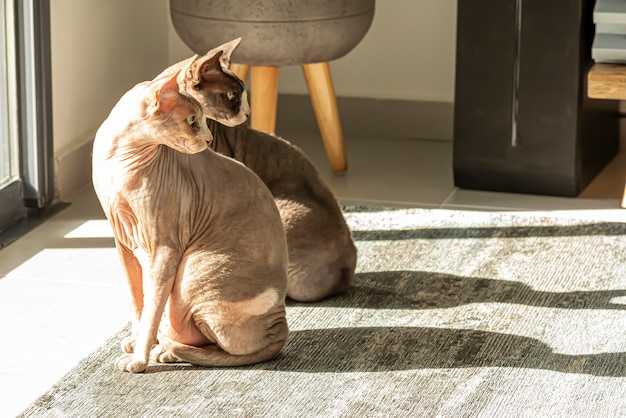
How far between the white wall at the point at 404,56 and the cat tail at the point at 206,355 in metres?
1.76

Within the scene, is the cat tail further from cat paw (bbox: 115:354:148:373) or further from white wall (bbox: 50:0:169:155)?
white wall (bbox: 50:0:169:155)

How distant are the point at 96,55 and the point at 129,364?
1476 mm

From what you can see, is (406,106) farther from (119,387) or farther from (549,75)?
(119,387)

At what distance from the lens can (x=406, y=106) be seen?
3703 mm

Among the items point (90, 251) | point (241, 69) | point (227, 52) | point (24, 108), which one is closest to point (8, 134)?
point (24, 108)

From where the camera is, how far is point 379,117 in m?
3.72

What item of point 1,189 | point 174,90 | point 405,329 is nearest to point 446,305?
point 405,329

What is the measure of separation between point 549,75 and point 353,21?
514mm

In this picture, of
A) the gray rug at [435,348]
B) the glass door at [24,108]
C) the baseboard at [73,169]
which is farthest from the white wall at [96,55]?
the gray rug at [435,348]

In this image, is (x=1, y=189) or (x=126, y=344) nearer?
(x=126, y=344)

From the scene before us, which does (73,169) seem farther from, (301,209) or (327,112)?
(301,209)

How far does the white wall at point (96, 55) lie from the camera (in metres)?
3.10

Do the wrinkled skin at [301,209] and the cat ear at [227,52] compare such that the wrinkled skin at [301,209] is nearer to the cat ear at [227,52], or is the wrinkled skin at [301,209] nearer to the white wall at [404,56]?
the cat ear at [227,52]

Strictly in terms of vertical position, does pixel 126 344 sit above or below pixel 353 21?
below
